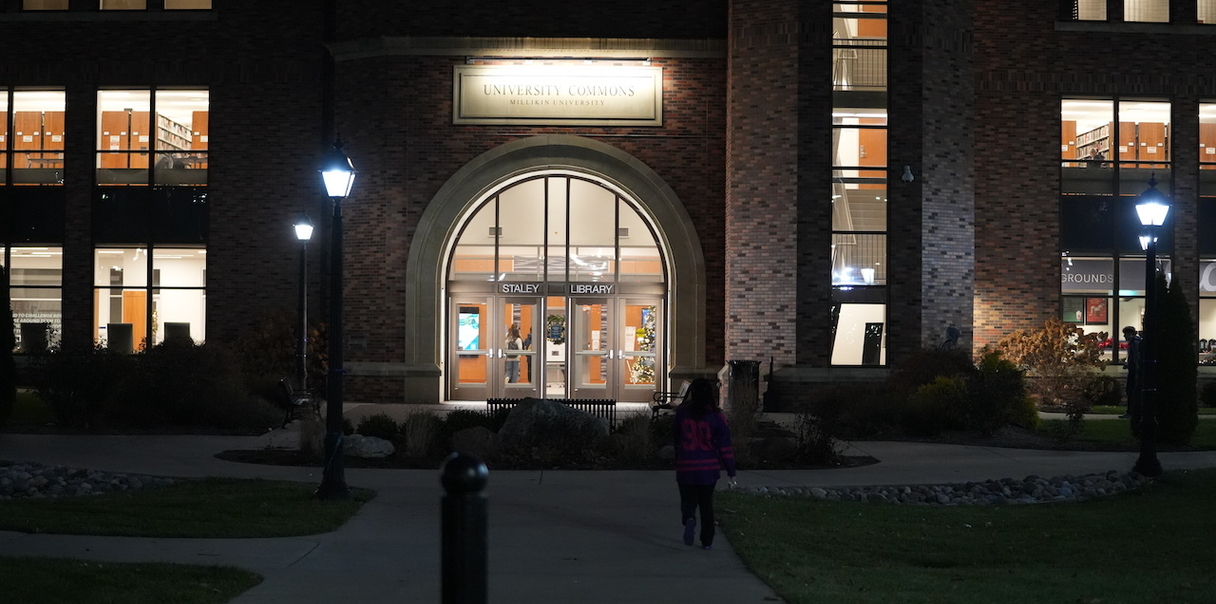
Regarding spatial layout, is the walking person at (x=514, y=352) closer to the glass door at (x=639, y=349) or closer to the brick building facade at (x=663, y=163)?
the brick building facade at (x=663, y=163)

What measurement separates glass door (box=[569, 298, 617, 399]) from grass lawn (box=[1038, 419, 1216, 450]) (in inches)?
415

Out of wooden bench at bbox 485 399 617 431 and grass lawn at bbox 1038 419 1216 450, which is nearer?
wooden bench at bbox 485 399 617 431

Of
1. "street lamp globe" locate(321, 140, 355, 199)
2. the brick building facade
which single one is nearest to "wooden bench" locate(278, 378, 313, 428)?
the brick building facade

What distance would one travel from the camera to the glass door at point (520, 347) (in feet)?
94.1

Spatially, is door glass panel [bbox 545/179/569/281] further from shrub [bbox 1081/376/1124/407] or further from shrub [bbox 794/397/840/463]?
shrub [bbox 1081/376/1124/407]

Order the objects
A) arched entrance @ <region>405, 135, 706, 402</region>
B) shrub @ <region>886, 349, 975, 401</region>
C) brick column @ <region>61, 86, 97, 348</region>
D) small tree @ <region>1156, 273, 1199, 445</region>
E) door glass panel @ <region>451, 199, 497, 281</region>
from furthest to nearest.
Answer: brick column @ <region>61, 86, 97, 348</region>, door glass panel @ <region>451, 199, 497, 281</region>, arched entrance @ <region>405, 135, 706, 402</region>, shrub @ <region>886, 349, 975, 401</region>, small tree @ <region>1156, 273, 1199, 445</region>

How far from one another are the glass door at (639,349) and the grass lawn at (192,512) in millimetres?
15701

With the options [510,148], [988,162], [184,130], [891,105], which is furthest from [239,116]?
[988,162]

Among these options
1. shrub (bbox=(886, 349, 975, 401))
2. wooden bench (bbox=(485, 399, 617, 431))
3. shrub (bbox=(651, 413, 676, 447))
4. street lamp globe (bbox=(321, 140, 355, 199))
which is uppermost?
street lamp globe (bbox=(321, 140, 355, 199))

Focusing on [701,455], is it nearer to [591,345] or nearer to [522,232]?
[591,345]

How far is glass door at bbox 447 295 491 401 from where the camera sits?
28594mm

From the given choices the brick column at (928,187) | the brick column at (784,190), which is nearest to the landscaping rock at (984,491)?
the brick column at (928,187)

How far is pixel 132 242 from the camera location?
95.9ft

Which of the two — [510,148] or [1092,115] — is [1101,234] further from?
[510,148]
